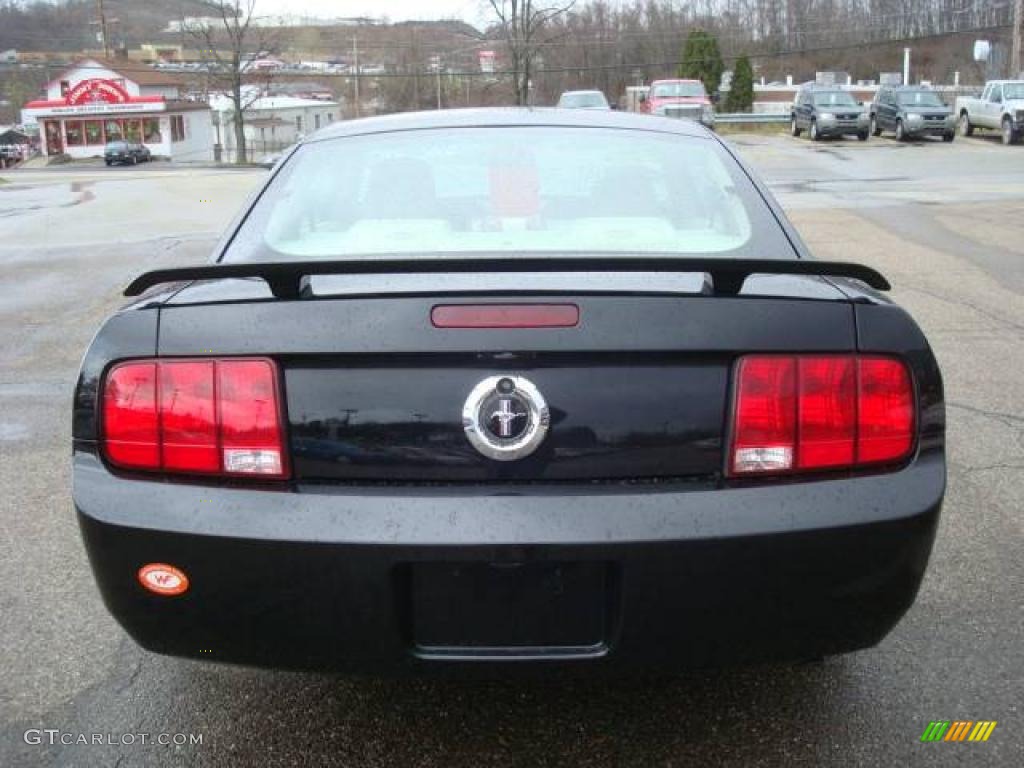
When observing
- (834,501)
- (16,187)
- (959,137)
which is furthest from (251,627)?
(959,137)

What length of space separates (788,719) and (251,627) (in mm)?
1350

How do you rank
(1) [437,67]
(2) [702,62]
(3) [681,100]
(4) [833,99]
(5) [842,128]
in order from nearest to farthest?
(5) [842,128], (4) [833,99], (3) [681,100], (2) [702,62], (1) [437,67]

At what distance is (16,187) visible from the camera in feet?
83.9

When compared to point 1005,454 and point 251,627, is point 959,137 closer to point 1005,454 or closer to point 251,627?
point 1005,454

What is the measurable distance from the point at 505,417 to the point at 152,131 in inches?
2915

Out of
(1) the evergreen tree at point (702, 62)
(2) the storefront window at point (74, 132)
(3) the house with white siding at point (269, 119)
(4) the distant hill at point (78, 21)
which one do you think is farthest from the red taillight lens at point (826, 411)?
(4) the distant hill at point (78, 21)

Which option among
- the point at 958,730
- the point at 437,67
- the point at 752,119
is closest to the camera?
the point at 958,730

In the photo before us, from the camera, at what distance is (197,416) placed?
206 centimetres

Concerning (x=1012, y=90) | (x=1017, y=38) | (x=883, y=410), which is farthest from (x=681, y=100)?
(x=883, y=410)

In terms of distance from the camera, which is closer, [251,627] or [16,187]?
[251,627]

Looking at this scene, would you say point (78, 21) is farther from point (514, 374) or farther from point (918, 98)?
point (514, 374)

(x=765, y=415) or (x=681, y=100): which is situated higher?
(x=681, y=100)

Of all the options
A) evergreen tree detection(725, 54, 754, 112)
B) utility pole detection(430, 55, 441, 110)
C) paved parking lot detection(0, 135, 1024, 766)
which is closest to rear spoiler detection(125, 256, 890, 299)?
paved parking lot detection(0, 135, 1024, 766)

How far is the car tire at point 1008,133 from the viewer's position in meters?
30.0
